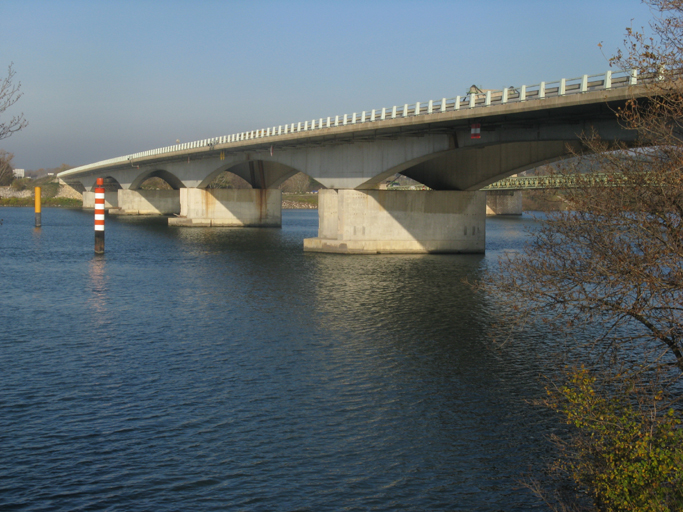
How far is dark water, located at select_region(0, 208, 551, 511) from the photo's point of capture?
12234 millimetres

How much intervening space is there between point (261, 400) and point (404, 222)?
3680 cm

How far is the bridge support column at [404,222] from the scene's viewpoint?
170 feet

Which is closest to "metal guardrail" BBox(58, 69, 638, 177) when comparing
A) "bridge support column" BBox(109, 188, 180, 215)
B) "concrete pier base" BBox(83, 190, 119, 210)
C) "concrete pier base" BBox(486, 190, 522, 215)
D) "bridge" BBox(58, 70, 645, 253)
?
"bridge" BBox(58, 70, 645, 253)

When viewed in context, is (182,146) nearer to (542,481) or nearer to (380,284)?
(380,284)

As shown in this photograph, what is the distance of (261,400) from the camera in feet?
55.2

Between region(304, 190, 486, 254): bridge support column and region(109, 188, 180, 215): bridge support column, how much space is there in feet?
222

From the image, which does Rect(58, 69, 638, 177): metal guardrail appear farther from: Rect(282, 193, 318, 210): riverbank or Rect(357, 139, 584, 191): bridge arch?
Rect(282, 193, 318, 210): riverbank

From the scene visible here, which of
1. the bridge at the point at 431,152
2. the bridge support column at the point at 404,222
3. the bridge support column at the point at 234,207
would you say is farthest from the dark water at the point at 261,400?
the bridge support column at the point at 234,207

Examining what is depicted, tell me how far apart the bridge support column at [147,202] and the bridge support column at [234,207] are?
2990 centimetres

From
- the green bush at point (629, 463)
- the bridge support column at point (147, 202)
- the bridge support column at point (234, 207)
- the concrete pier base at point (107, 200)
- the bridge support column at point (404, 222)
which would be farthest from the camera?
the concrete pier base at point (107, 200)

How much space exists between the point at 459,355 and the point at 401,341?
2.48 metres

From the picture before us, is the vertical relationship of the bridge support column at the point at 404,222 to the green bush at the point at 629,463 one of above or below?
above

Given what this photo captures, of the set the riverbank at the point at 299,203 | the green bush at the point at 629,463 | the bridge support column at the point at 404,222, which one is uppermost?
the riverbank at the point at 299,203

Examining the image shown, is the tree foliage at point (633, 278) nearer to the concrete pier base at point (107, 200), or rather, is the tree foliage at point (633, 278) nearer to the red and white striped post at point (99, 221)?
the red and white striped post at point (99, 221)
